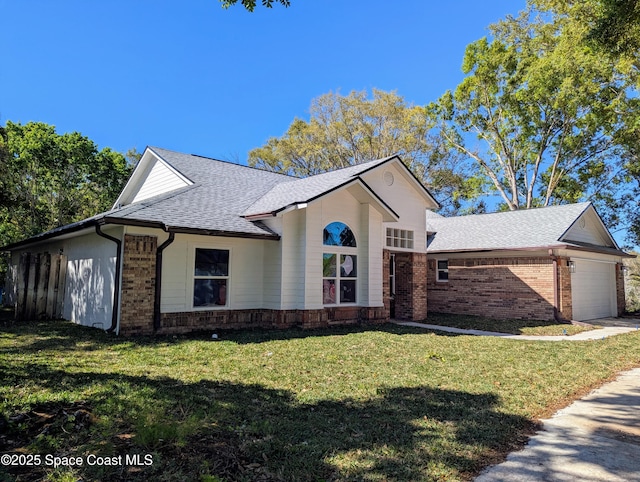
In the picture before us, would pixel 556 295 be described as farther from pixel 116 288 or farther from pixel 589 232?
pixel 116 288

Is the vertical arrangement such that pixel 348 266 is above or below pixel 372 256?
below

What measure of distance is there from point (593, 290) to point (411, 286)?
887 cm

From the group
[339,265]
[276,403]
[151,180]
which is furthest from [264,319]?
[151,180]

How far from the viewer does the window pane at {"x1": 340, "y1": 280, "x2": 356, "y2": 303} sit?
12969 millimetres

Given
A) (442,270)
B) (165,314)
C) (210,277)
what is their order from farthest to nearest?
(442,270), (210,277), (165,314)

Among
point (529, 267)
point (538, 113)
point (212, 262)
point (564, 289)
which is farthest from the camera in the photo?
point (538, 113)

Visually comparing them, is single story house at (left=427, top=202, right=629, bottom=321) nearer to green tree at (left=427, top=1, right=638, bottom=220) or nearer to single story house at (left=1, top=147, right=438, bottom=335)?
single story house at (left=1, top=147, right=438, bottom=335)

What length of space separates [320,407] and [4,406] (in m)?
3.42

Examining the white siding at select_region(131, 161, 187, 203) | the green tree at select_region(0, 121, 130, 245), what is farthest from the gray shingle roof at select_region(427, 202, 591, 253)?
the green tree at select_region(0, 121, 130, 245)

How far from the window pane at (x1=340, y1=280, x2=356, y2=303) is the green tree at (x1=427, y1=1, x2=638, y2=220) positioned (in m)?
20.1

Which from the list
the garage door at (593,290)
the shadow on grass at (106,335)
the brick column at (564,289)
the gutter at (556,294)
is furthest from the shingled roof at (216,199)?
the garage door at (593,290)

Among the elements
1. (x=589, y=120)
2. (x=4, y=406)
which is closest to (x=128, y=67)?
(x=4, y=406)

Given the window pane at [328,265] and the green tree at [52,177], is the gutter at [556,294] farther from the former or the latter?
the green tree at [52,177]

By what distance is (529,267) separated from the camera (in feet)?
53.4
